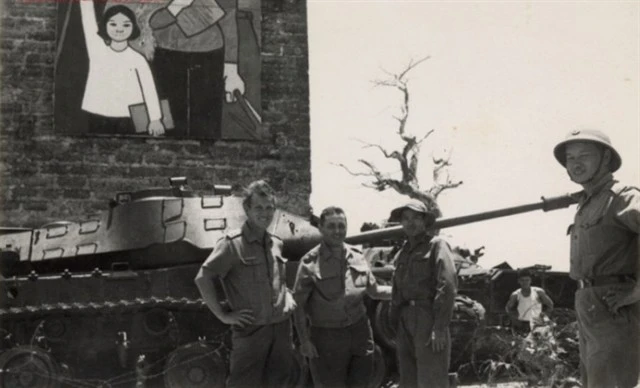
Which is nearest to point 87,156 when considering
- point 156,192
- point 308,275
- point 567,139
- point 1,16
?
point 1,16

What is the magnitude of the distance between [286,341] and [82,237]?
525 cm

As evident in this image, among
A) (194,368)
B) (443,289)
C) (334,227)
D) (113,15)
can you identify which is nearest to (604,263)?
(443,289)

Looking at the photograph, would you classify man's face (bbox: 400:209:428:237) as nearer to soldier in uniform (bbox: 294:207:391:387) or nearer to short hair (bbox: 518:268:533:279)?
soldier in uniform (bbox: 294:207:391:387)

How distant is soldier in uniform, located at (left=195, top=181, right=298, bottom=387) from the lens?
591cm

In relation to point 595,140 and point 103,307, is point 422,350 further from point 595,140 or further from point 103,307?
point 103,307

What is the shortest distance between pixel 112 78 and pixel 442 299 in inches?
473

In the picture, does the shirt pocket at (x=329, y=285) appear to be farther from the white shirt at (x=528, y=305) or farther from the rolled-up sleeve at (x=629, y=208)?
the white shirt at (x=528, y=305)

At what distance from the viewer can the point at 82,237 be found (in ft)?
35.2

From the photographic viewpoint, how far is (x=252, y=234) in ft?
20.1

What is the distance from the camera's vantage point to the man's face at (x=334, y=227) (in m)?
7.03

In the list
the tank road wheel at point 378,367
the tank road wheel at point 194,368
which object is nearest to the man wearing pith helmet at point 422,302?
the tank road wheel at point 194,368

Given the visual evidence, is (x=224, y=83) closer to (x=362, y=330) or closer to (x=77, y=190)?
(x=77, y=190)

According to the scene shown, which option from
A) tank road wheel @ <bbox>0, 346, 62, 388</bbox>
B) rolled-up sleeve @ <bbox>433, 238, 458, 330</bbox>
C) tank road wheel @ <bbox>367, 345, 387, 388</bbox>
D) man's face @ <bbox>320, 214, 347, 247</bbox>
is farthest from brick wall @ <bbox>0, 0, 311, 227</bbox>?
rolled-up sleeve @ <bbox>433, 238, 458, 330</bbox>

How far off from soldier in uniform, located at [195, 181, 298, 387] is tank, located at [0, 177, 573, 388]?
4271mm
